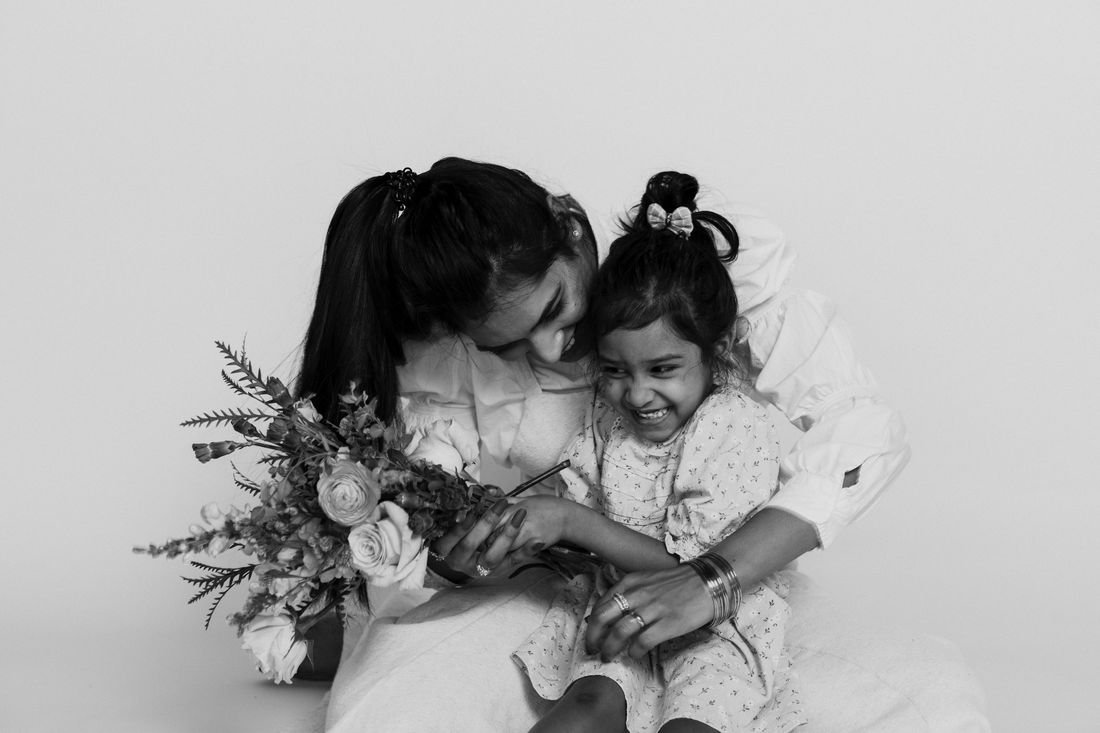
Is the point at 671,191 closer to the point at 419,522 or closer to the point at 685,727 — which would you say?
the point at 419,522

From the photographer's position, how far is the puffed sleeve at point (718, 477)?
2.99 metres

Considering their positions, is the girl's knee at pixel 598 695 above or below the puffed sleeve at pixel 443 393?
below

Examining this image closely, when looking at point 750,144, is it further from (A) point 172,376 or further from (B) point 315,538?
(B) point 315,538

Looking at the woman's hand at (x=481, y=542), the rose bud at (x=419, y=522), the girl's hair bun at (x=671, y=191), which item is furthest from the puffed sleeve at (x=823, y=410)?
the rose bud at (x=419, y=522)

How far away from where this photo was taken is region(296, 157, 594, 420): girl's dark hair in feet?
9.70

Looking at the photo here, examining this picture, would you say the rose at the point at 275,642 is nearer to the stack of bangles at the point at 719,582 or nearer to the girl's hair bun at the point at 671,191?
the stack of bangles at the point at 719,582

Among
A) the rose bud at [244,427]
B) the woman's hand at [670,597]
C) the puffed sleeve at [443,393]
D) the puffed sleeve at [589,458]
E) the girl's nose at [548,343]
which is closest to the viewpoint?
the rose bud at [244,427]

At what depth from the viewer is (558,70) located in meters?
4.61

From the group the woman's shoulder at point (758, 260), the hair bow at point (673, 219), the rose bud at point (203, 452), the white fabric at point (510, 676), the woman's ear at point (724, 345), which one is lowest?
the white fabric at point (510, 676)

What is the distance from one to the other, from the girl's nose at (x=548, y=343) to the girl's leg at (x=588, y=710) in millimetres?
743

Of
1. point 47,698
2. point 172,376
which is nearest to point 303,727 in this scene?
point 47,698

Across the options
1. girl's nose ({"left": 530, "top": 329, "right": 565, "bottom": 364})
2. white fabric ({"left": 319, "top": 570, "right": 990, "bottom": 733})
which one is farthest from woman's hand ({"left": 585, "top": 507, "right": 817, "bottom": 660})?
girl's nose ({"left": 530, "top": 329, "right": 565, "bottom": 364})

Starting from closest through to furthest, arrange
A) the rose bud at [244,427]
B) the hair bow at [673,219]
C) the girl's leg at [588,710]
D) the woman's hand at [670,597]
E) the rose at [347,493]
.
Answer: the rose at [347,493] < the rose bud at [244,427] < the woman's hand at [670,597] < the girl's leg at [588,710] < the hair bow at [673,219]

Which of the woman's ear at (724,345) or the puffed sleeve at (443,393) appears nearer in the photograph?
the woman's ear at (724,345)
